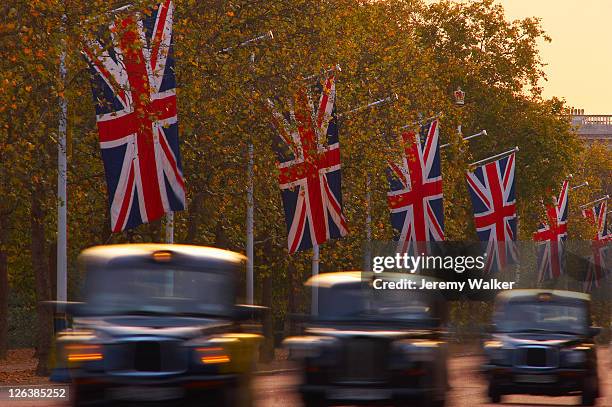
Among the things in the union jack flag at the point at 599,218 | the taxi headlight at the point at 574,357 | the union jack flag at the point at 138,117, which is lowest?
the taxi headlight at the point at 574,357

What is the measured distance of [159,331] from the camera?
658 inches

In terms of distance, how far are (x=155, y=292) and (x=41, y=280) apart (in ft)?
65.2

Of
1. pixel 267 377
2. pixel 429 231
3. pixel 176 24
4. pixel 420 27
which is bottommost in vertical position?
pixel 267 377

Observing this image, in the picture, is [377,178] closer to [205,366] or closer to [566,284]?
[566,284]

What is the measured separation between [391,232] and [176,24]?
799 inches

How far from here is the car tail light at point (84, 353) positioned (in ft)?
54.1

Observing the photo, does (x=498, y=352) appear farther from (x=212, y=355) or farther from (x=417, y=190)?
(x=417, y=190)

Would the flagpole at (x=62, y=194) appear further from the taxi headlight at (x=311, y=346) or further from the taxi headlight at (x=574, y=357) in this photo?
the taxi headlight at (x=311, y=346)

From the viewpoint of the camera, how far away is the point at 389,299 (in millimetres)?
21562

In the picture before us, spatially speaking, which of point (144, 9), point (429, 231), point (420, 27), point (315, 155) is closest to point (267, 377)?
point (315, 155)

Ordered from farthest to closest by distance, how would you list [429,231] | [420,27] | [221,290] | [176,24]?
1. [420,27]
2. [429,231]
3. [176,24]
4. [221,290]

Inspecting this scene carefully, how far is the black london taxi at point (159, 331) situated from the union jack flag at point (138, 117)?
1133 centimetres

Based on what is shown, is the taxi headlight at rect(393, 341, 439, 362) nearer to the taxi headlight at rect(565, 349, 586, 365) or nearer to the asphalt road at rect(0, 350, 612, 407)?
the asphalt road at rect(0, 350, 612, 407)

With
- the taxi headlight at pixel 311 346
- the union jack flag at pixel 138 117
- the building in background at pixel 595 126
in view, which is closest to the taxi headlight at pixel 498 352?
the taxi headlight at pixel 311 346
